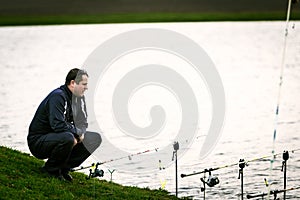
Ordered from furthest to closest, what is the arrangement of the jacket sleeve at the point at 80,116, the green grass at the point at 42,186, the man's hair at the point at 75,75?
the jacket sleeve at the point at 80,116 → the man's hair at the point at 75,75 → the green grass at the point at 42,186

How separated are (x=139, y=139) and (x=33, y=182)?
29.8ft

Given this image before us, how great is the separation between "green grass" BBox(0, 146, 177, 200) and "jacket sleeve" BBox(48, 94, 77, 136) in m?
0.88

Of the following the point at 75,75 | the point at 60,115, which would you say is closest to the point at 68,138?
the point at 60,115

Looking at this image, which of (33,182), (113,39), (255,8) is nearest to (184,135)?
(33,182)

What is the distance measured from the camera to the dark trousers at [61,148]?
10844mm

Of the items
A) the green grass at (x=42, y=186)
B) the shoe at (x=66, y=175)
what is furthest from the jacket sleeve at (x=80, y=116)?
the green grass at (x=42, y=186)

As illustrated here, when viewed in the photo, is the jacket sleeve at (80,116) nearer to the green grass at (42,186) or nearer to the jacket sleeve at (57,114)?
the jacket sleeve at (57,114)

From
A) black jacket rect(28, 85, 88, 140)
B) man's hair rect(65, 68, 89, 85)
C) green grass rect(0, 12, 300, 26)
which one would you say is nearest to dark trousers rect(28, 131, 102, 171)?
black jacket rect(28, 85, 88, 140)

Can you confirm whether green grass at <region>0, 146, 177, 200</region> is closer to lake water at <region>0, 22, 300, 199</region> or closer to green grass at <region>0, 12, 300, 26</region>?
lake water at <region>0, 22, 300, 199</region>

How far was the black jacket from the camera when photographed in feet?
35.5

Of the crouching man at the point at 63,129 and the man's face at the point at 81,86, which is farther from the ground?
the man's face at the point at 81,86

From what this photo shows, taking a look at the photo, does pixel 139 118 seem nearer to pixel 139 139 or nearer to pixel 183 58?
pixel 139 139

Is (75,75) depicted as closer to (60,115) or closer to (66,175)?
(60,115)

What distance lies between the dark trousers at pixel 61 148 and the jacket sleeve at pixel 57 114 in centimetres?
10
